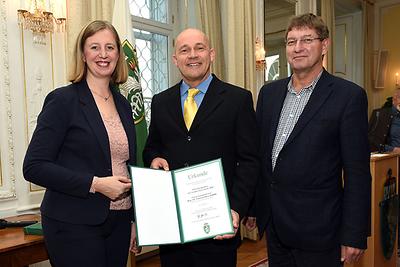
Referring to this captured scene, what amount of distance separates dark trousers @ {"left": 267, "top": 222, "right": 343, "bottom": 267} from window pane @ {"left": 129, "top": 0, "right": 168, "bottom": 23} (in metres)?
3.21

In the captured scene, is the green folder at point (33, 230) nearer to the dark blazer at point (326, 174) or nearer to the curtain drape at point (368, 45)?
the dark blazer at point (326, 174)

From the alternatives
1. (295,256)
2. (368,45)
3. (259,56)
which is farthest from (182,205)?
(368,45)

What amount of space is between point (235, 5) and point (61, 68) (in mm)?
2517

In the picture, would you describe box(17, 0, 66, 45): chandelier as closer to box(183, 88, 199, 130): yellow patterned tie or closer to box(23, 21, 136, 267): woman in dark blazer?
box(23, 21, 136, 267): woman in dark blazer

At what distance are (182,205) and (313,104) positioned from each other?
0.73 meters

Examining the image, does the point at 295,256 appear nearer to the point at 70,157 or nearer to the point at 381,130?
A: the point at 70,157

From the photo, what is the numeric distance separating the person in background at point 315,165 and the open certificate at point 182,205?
1.16 feet

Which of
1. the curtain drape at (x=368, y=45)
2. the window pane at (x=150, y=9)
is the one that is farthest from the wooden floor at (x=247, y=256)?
the curtain drape at (x=368, y=45)

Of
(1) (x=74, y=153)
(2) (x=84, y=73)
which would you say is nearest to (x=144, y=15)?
(2) (x=84, y=73)

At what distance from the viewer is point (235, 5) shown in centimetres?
480

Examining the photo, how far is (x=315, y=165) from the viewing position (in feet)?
5.64

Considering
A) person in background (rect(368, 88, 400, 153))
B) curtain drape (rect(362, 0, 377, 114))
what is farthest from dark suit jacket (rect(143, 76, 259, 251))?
curtain drape (rect(362, 0, 377, 114))

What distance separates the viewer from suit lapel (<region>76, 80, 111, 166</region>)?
1.62 meters

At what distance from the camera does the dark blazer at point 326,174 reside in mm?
1674
